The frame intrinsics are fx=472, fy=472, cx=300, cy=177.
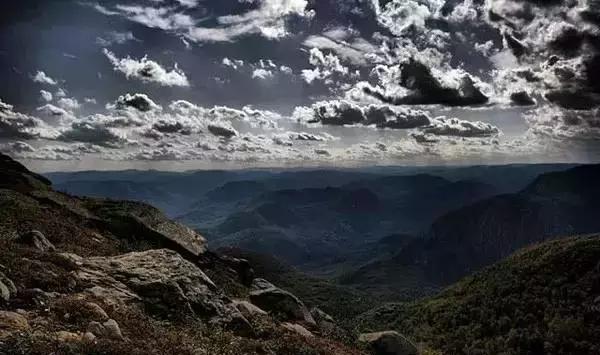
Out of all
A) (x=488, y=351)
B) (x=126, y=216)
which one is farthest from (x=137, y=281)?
(x=488, y=351)

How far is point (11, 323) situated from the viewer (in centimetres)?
1478

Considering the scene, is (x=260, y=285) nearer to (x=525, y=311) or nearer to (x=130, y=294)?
(x=130, y=294)

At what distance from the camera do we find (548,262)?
514 feet

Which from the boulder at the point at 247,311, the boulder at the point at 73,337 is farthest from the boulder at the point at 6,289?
the boulder at the point at 247,311

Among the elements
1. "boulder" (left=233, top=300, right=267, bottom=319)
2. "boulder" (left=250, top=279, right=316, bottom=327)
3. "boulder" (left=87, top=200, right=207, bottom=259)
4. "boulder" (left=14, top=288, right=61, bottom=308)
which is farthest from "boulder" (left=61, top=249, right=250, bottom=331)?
"boulder" (left=87, top=200, right=207, bottom=259)

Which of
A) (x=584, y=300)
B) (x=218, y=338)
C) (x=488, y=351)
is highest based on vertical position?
(x=218, y=338)

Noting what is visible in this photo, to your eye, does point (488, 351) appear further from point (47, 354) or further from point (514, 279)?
point (47, 354)

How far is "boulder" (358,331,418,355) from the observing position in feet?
105

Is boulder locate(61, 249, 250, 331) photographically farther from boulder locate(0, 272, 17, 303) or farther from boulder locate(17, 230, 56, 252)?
boulder locate(0, 272, 17, 303)

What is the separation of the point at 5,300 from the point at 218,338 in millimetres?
8304

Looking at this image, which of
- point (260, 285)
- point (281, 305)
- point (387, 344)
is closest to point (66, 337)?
point (281, 305)

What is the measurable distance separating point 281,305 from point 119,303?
47.4ft

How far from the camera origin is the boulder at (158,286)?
21.9m

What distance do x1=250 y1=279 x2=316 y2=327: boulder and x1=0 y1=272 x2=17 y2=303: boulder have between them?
17.0 metres
